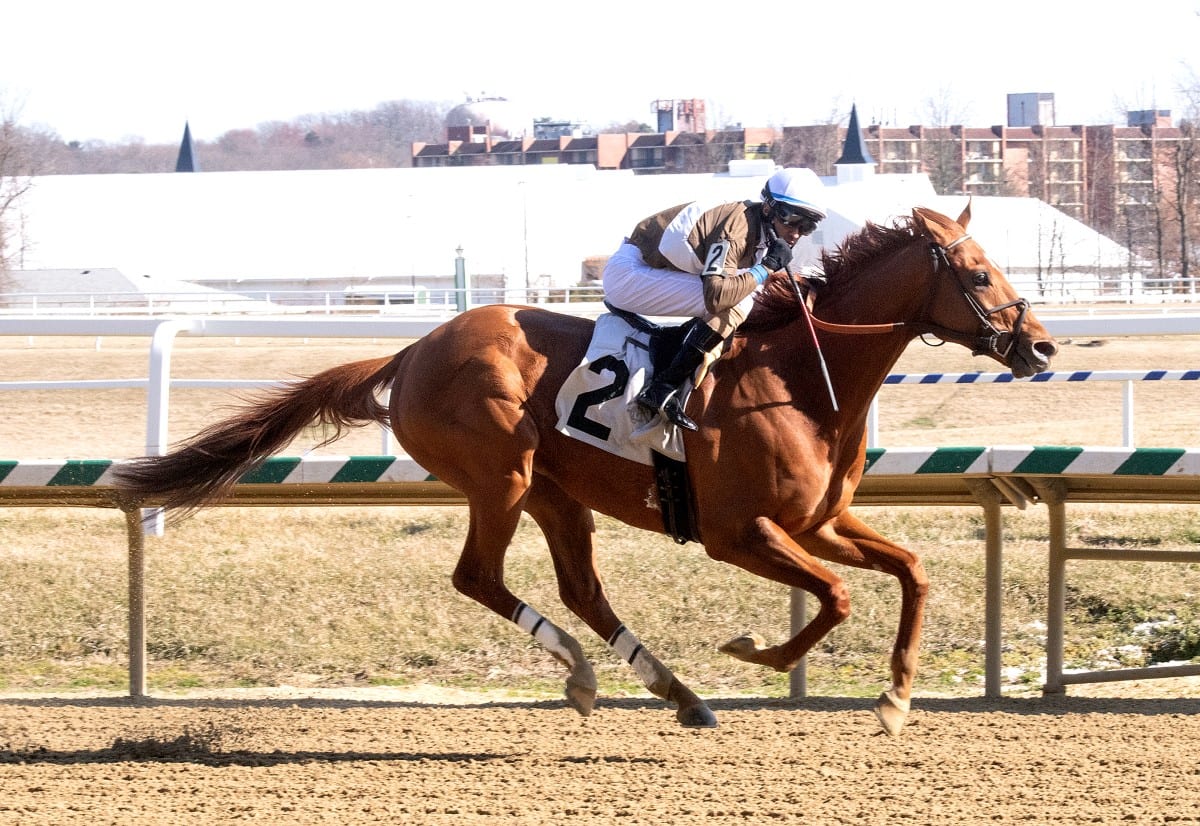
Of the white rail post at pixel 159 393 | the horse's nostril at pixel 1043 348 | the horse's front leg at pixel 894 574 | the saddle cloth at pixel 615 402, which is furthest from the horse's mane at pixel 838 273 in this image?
the white rail post at pixel 159 393

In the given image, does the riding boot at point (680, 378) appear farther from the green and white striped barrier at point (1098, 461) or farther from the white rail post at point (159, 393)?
the white rail post at point (159, 393)

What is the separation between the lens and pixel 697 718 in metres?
5.14

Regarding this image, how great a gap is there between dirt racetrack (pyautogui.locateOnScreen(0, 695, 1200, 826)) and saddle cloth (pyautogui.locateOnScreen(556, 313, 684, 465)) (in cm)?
103

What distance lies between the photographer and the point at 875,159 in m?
93.1

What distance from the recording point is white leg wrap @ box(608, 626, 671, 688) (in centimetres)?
518

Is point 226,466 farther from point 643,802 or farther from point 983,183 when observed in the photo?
point 983,183

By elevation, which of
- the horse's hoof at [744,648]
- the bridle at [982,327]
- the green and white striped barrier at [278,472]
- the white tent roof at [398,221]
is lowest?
the horse's hoof at [744,648]

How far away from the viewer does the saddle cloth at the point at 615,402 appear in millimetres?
5023

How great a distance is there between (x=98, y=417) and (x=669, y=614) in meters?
8.07

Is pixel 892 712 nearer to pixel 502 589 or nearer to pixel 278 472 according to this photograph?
pixel 502 589

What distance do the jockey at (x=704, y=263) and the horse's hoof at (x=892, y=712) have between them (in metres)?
1.09

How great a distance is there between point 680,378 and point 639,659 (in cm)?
102

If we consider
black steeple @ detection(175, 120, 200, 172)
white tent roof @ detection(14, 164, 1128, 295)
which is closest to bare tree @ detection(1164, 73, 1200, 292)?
white tent roof @ detection(14, 164, 1128, 295)

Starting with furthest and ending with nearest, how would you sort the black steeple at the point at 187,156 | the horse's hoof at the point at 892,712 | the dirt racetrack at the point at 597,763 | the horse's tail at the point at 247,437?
the black steeple at the point at 187,156, the horse's tail at the point at 247,437, the horse's hoof at the point at 892,712, the dirt racetrack at the point at 597,763
